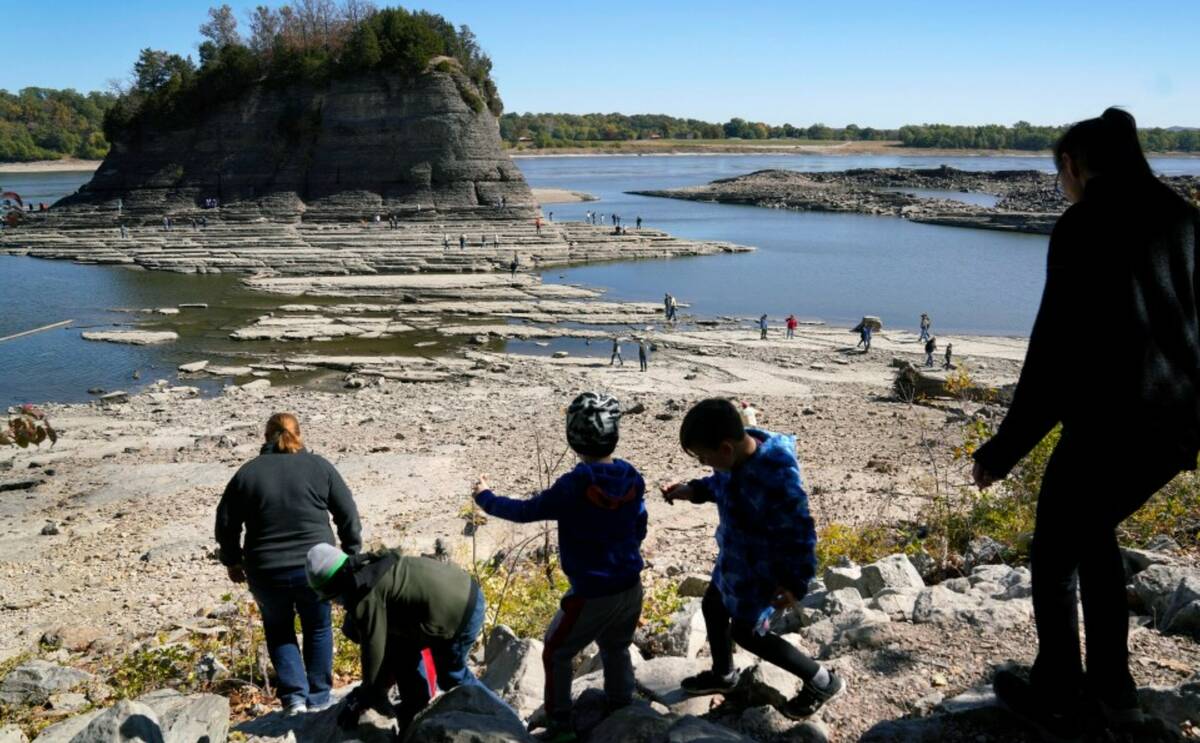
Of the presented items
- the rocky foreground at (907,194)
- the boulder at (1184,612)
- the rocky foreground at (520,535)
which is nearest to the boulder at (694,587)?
the rocky foreground at (520,535)

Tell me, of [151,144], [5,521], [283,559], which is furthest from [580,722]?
[151,144]

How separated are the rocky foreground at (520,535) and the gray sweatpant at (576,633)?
0.19 meters

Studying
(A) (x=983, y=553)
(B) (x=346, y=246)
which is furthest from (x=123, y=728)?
(B) (x=346, y=246)

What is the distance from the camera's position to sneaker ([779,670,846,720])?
3.62 meters

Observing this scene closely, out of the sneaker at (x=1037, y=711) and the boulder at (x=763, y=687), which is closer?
the sneaker at (x=1037, y=711)

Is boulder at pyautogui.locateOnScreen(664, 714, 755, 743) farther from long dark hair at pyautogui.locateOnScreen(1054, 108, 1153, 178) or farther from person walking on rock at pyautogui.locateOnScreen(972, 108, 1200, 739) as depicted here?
long dark hair at pyautogui.locateOnScreen(1054, 108, 1153, 178)

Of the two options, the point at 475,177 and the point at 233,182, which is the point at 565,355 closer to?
the point at 475,177

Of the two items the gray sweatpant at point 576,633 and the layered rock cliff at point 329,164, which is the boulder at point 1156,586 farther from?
the layered rock cliff at point 329,164

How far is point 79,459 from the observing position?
15250 millimetres

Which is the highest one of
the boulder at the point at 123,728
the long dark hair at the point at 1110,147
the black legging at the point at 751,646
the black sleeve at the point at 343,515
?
the long dark hair at the point at 1110,147

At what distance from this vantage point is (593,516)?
3693 millimetres

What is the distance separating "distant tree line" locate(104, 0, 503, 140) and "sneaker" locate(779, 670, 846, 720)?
191ft

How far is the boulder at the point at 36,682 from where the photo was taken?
555 centimetres

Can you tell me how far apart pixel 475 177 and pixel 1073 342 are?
5511 cm
